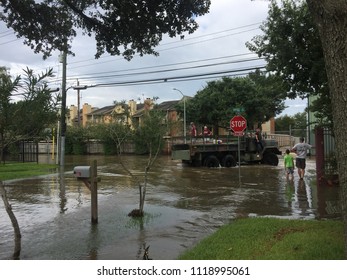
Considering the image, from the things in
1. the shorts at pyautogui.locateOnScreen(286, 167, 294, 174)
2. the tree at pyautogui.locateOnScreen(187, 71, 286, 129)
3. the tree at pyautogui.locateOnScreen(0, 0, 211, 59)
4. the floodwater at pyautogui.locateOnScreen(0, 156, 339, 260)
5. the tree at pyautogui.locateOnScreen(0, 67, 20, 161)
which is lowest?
the floodwater at pyautogui.locateOnScreen(0, 156, 339, 260)

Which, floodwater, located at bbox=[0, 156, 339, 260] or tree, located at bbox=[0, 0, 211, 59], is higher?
tree, located at bbox=[0, 0, 211, 59]

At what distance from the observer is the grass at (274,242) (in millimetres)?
5203

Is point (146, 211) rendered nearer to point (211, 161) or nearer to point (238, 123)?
point (238, 123)

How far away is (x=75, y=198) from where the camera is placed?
38.7 ft

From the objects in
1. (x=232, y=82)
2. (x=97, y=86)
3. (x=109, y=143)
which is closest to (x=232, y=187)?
(x=97, y=86)

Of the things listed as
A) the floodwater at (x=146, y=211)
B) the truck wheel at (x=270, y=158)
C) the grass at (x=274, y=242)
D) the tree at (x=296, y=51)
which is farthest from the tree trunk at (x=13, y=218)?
the truck wheel at (x=270, y=158)

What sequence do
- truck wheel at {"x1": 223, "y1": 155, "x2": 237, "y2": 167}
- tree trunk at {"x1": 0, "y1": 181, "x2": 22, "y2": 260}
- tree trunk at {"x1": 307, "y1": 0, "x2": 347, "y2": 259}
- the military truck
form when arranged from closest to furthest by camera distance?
tree trunk at {"x1": 307, "y1": 0, "x2": 347, "y2": 259}
tree trunk at {"x1": 0, "y1": 181, "x2": 22, "y2": 260}
the military truck
truck wheel at {"x1": 223, "y1": 155, "x2": 237, "y2": 167}

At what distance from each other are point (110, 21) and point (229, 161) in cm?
1609

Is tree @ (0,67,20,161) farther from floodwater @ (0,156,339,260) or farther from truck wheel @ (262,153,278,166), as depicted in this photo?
truck wheel @ (262,153,278,166)

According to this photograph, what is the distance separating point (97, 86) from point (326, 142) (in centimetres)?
2292

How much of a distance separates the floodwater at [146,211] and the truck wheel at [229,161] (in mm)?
6851

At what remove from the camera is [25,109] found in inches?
264

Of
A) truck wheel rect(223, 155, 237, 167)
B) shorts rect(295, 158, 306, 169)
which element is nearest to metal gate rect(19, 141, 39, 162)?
truck wheel rect(223, 155, 237, 167)

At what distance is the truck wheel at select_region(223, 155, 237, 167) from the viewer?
23.1 meters
